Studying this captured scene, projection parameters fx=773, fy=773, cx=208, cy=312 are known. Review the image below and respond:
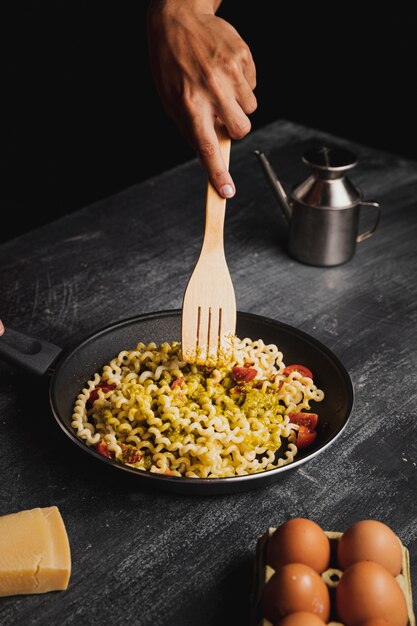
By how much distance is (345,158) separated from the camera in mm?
2064

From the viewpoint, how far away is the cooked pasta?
1.41 meters

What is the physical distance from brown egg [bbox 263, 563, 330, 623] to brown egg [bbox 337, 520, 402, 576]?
2.6 inches

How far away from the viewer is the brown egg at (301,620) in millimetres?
989

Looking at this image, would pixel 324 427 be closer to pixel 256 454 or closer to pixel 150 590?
pixel 256 454

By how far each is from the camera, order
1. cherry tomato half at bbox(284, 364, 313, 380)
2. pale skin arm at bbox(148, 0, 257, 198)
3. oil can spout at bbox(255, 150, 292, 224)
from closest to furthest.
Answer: pale skin arm at bbox(148, 0, 257, 198) < cherry tomato half at bbox(284, 364, 313, 380) < oil can spout at bbox(255, 150, 292, 224)

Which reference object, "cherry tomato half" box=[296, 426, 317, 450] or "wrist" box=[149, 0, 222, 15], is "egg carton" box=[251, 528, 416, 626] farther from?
"wrist" box=[149, 0, 222, 15]

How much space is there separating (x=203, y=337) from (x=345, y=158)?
76 cm

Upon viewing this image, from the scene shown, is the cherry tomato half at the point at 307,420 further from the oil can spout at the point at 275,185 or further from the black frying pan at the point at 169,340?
the oil can spout at the point at 275,185

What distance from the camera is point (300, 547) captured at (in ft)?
3.63

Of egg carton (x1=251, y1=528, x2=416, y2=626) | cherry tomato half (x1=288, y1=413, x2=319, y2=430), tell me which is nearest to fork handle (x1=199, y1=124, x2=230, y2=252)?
cherry tomato half (x1=288, y1=413, x2=319, y2=430)

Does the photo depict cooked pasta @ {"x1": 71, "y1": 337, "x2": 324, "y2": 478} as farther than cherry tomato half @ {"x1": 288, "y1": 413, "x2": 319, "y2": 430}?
No

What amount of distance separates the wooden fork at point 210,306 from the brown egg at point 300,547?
1.68ft

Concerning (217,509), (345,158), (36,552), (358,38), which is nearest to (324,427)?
(217,509)

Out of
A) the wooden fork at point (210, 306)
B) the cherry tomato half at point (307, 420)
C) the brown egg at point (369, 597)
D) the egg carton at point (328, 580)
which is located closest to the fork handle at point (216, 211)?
the wooden fork at point (210, 306)
